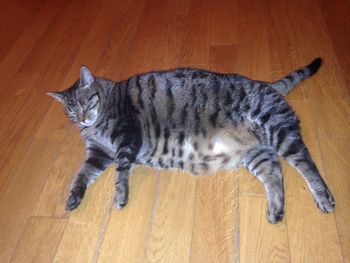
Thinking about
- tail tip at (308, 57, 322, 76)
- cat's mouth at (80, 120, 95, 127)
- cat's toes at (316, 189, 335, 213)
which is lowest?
cat's mouth at (80, 120, 95, 127)

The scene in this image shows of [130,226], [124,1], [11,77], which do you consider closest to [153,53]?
[124,1]

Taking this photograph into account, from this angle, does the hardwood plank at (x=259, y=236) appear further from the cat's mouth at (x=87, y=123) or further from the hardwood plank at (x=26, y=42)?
the hardwood plank at (x=26, y=42)

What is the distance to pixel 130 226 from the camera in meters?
1.62

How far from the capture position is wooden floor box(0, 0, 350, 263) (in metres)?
1.53

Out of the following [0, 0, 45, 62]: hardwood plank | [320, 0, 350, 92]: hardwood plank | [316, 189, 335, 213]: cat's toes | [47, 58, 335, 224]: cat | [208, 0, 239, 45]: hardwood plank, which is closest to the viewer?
[316, 189, 335, 213]: cat's toes

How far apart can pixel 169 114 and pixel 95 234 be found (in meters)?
0.64

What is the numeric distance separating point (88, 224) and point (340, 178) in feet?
3.74

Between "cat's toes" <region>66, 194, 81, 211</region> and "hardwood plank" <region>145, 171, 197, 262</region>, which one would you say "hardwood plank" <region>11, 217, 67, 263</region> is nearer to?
"cat's toes" <region>66, 194, 81, 211</region>

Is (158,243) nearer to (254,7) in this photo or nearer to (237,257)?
(237,257)

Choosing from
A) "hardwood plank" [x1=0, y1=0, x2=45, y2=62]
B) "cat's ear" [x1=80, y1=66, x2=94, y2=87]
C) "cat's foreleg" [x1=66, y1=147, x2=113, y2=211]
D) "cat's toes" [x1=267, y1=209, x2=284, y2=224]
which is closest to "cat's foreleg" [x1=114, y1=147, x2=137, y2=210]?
"cat's foreleg" [x1=66, y1=147, x2=113, y2=211]

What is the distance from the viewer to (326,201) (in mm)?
1535

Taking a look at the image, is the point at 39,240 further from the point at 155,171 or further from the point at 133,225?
the point at 155,171

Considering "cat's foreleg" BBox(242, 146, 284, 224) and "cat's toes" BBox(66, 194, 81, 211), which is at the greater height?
"cat's foreleg" BBox(242, 146, 284, 224)

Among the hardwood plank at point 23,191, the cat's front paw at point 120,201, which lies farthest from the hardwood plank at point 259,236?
the hardwood plank at point 23,191
